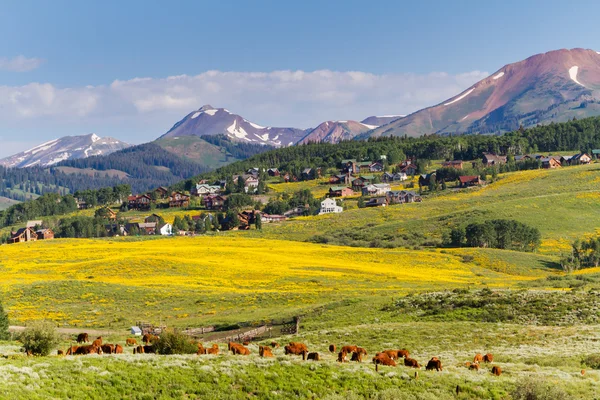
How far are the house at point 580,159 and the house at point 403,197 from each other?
64.2m

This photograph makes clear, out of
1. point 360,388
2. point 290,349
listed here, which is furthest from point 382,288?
point 360,388

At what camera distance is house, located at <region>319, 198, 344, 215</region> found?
162875 millimetres

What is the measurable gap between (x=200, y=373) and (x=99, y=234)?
136 m

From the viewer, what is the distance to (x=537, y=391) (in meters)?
21.1

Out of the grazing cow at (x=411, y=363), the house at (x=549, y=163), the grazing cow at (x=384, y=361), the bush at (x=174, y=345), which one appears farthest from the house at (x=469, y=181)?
the bush at (x=174, y=345)

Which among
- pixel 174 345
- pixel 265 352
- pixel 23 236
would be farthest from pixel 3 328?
pixel 23 236

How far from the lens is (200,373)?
2255 cm

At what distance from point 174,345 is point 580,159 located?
643 feet

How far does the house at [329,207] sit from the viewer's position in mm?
162875

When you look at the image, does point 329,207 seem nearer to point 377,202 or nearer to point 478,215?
point 377,202

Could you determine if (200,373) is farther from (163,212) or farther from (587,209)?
(163,212)

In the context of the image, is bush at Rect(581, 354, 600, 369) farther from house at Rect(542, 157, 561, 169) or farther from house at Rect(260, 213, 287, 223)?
house at Rect(542, 157, 561, 169)

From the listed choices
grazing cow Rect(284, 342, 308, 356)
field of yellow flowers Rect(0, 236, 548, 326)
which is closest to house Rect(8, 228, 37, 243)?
field of yellow flowers Rect(0, 236, 548, 326)

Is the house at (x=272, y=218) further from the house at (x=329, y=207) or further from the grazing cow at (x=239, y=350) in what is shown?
the grazing cow at (x=239, y=350)
